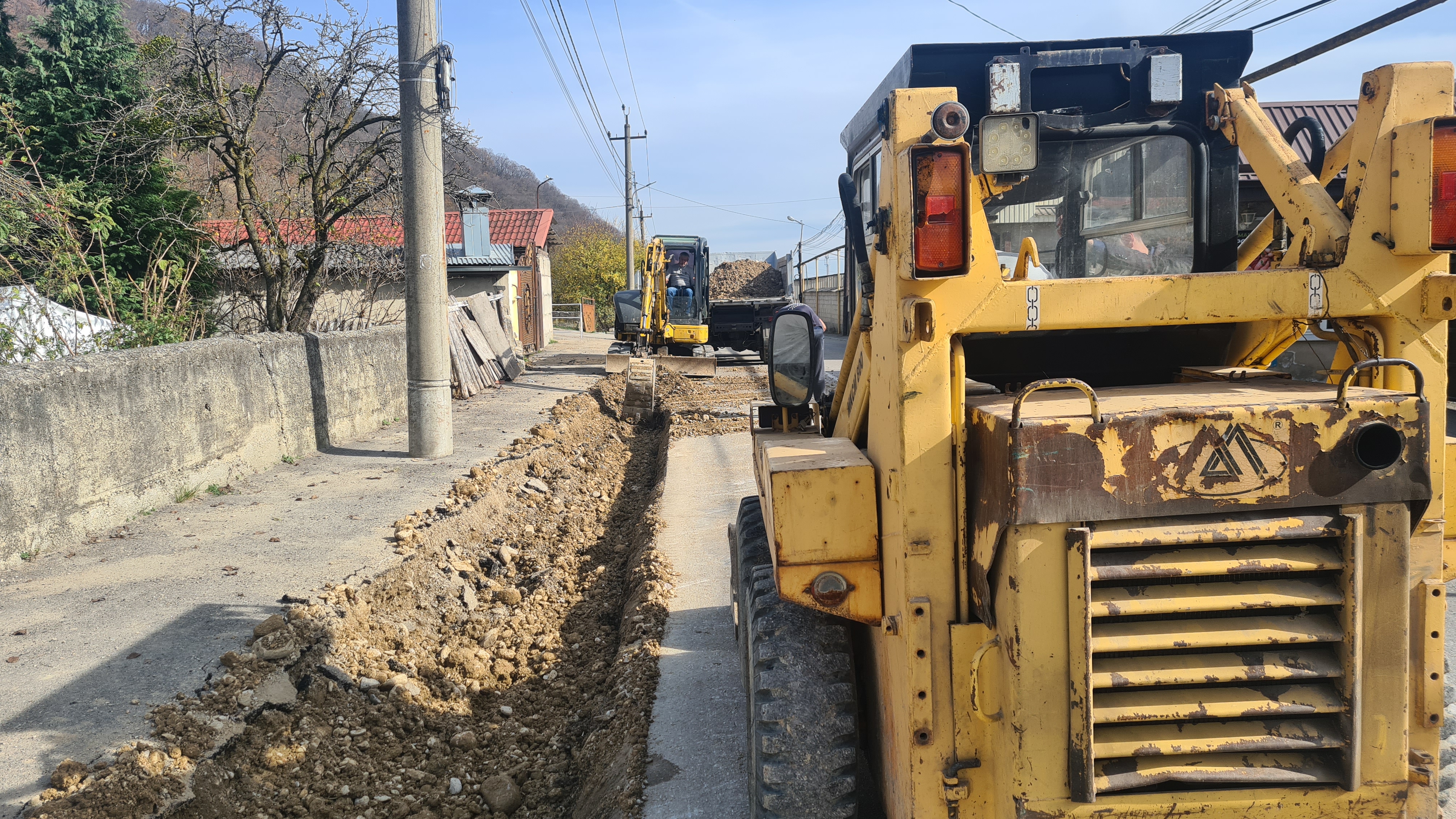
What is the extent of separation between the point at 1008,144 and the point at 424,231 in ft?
27.4

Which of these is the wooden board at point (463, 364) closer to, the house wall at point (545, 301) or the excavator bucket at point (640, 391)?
the excavator bucket at point (640, 391)

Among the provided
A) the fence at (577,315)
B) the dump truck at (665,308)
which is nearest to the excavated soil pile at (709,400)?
the dump truck at (665,308)

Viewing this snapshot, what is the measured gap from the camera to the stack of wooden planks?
1548cm

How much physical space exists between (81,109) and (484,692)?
1344 cm

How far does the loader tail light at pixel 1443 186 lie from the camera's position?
2.22 m

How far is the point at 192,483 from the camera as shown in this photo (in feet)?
25.6

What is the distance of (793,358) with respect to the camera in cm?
336

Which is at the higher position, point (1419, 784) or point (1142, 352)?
point (1142, 352)

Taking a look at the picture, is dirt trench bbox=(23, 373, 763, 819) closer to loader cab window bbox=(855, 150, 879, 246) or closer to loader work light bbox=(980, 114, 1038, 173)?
loader cab window bbox=(855, 150, 879, 246)

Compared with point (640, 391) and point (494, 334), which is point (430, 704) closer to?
point (640, 391)

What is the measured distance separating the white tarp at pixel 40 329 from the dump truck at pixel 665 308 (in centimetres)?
991

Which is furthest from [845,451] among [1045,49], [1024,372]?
[1045,49]

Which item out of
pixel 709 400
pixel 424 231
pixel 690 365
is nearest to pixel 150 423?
pixel 424 231

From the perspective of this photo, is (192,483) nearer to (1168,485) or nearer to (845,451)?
(845,451)
